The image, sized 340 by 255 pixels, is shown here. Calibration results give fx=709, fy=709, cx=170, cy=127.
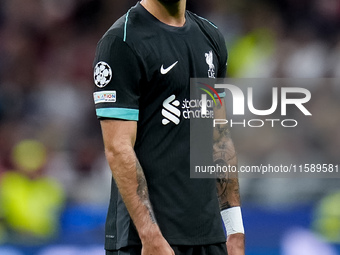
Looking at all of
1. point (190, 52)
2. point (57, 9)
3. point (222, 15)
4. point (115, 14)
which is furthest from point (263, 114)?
point (190, 52)

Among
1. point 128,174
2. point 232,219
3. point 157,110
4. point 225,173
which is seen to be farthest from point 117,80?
point 232,219

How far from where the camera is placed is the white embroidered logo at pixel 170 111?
7.76 ft

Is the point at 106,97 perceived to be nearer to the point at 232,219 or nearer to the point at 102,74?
the point at 102,74

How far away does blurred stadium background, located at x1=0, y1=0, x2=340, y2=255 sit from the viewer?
5109mm

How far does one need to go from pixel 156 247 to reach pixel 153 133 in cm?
39

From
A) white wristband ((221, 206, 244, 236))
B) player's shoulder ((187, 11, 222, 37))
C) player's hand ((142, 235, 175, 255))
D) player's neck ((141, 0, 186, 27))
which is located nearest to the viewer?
player's hand ((142, 235, 175, 255))

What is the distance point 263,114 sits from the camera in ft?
18.3

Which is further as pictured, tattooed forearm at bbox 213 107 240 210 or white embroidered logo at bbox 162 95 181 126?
tattooed forearm at bbox 213 107 240 210


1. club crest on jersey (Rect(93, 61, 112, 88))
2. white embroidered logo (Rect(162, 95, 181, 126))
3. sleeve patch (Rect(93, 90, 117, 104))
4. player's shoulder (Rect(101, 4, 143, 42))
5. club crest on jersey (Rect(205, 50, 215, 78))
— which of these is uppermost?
player's shoulder (Rect(101, 4, 143, 42))

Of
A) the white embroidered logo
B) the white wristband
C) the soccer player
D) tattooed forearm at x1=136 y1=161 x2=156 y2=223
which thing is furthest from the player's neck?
the white wristband

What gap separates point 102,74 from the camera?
90.8 inches

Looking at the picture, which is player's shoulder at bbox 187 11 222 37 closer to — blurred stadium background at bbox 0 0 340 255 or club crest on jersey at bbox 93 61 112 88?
club crest on jersey at bbox 93 61 112 88

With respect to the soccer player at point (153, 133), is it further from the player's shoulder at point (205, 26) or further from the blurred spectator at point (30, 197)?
the blurred spectator at point (30, 197)

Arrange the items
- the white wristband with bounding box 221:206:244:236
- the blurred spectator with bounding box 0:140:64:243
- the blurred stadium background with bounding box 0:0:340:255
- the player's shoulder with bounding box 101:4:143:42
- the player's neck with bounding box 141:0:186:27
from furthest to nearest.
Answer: the blurred spectator with bounding box 0:140:64:243, the blurred stadium background with bounding box 0:0:340:255, the white wristband with bounding box 221:206:244:236, the player's neck with bounding box 141:0:186:27, the player's shoulder with bounding box 101:4:143:42
